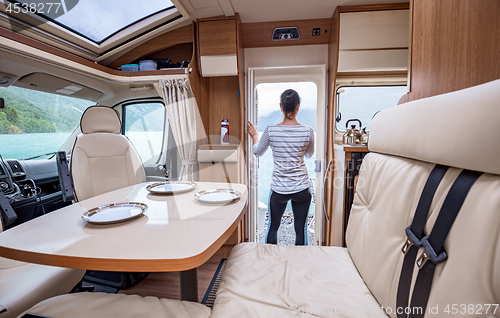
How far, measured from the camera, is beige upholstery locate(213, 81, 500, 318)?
440 millimetres

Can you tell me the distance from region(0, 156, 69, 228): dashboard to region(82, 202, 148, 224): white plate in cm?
176

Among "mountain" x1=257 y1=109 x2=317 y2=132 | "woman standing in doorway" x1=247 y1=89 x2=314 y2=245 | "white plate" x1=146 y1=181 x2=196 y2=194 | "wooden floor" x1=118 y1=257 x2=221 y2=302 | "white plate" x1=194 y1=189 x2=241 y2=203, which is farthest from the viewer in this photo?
"mountain" x1=257 y1=109 x2=317 y2=132

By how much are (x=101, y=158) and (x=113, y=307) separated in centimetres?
165

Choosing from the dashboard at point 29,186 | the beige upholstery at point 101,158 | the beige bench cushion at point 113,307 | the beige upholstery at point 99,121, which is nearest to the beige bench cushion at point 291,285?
the beige bench cushion at point 113,307

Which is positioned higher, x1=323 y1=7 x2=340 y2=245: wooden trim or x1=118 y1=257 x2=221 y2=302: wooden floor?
x1=323 y1=7 x2=340 y2=245: wooden trim

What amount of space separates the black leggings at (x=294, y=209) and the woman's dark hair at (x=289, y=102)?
30.4 inches

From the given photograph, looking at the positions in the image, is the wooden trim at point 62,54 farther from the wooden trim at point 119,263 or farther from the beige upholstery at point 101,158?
the wooden trim at point 119,263

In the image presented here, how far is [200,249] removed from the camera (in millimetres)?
727

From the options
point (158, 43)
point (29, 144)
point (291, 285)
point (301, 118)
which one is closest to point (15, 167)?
point (29, 144)

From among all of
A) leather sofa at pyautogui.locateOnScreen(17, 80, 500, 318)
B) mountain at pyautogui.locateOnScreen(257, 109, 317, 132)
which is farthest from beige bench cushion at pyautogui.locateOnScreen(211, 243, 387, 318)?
mountain at pyautogui.locateOnScreen(257, 109, 317, 132)

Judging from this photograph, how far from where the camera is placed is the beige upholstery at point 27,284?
3.15 ft

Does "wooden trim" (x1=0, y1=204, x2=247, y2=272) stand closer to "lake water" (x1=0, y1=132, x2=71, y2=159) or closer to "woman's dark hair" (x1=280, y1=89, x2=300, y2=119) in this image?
"woman's dark hair" (x1=280, y1=89, x2=300, y2=119)

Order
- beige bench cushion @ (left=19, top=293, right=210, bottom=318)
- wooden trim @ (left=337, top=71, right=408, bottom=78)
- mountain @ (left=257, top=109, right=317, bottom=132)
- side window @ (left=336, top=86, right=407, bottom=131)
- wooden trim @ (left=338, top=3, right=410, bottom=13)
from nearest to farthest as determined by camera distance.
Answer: beige bench cushion @ (left=19, top=293, right=210, bottom=318)
wooden trim @ (left=338, top=3, right=410, bottom=13)
wooden trim @ (left=337, top=71, right=408, bottom=78)
side window @ (left=336, top=86, right=407, bottom=131)
mountain @ (left=257, top=109, right=317, bottom=132)

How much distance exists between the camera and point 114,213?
1041mm
